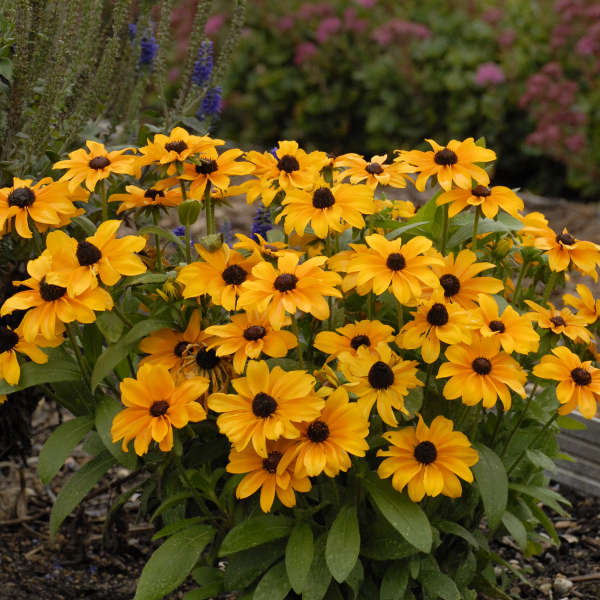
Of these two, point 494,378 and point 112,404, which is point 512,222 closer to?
Answer: point 494,378

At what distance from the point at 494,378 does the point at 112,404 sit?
0.68m

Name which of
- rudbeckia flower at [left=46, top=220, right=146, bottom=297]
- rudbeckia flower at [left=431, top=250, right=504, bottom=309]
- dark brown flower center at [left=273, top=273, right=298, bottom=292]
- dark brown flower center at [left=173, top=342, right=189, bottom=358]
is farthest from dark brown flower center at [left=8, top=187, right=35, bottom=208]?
rudbeckia flower at [left=431, top=250, right=504, bottom=309]

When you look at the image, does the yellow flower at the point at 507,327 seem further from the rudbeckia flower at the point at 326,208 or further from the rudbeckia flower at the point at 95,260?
the rudbeckia flower at the point at 95,260

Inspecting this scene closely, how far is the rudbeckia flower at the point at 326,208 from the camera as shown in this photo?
1.39m

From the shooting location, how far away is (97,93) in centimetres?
188

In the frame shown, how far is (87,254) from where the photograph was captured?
1307mm

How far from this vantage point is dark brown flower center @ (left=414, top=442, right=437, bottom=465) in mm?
1328

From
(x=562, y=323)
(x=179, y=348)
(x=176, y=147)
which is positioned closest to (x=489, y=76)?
(x=562, y=323)

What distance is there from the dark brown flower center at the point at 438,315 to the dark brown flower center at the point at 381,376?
0.10m

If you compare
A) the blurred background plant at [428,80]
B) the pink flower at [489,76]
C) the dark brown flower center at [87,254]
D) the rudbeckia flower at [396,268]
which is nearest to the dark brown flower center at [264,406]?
the rudbeckia flower at [396,268]

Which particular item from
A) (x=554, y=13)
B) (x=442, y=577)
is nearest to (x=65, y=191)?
(x=442, y=577)

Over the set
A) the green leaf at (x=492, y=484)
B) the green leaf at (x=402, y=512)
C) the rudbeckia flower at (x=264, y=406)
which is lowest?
the green leaf at (x=402, y=512)

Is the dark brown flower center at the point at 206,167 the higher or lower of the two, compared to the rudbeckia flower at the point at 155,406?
higher

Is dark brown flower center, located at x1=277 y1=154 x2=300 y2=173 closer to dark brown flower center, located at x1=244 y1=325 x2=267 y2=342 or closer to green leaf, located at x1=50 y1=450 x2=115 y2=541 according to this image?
dark brown flower center, located at x1=244 y1=325 x2=267 y2=342
